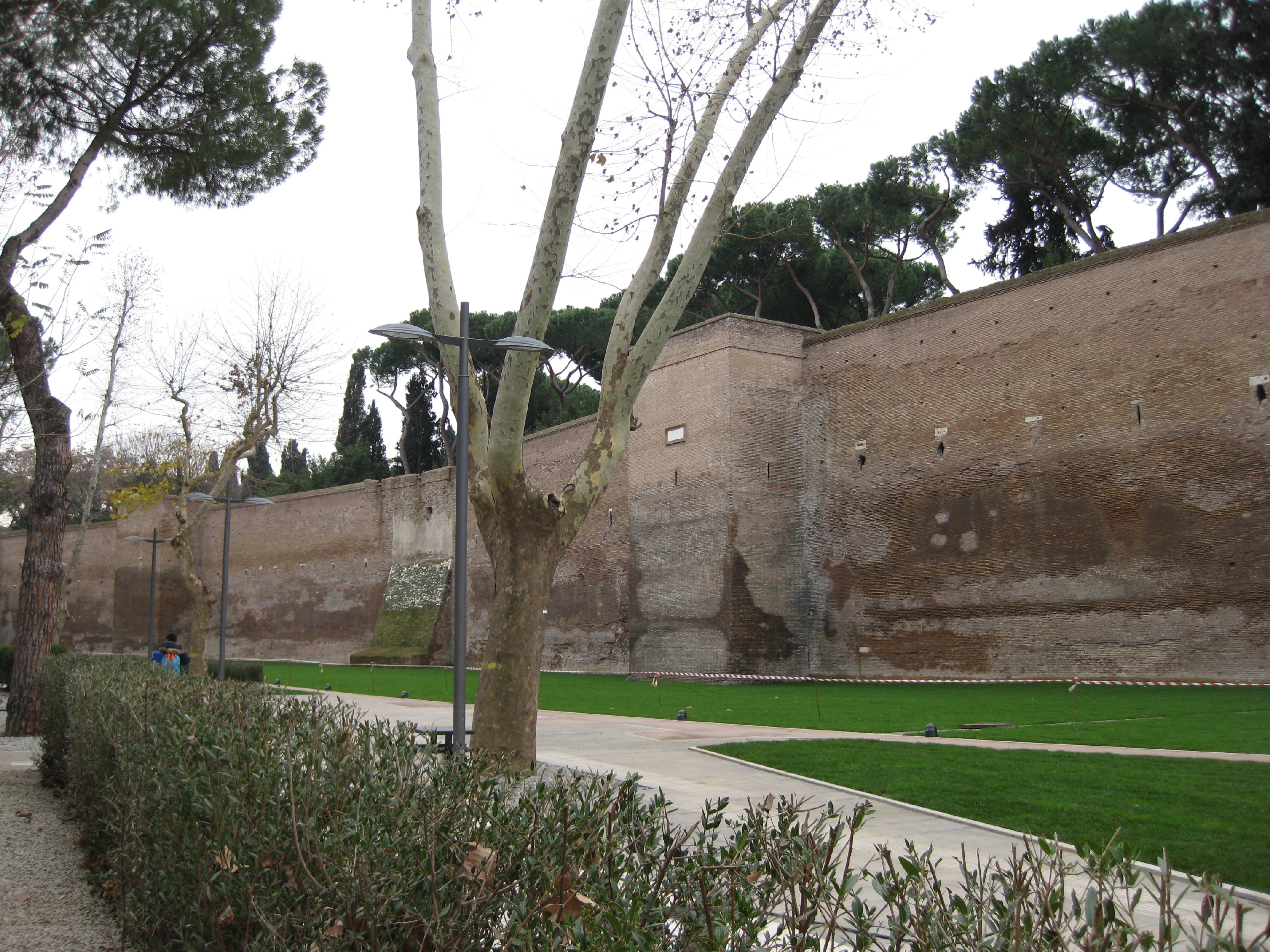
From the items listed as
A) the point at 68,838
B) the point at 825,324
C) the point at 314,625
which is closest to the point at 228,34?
the point at 68,838

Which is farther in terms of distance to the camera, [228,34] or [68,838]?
[228,34]

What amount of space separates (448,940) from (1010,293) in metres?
15.8

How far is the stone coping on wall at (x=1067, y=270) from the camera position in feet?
44.9

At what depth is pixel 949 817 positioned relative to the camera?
17.6ft

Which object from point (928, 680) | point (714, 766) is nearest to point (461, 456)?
point (714, 766)

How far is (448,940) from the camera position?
1826 millimetres

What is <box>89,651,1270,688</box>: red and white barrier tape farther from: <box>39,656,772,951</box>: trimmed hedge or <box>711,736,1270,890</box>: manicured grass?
<box>39,656,772,951</box>: trimmed hedge

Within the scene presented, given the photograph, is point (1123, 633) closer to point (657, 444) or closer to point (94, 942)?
point (657, 444)

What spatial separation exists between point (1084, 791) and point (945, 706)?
643 cm

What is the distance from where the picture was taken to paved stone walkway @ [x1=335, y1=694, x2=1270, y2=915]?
194 inches

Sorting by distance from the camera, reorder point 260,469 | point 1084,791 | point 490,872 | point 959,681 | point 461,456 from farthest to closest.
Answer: point 260,469, point 959,681, point 461,456, point 1084,791, point 490,872

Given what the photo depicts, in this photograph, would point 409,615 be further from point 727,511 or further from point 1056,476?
point 1056,476

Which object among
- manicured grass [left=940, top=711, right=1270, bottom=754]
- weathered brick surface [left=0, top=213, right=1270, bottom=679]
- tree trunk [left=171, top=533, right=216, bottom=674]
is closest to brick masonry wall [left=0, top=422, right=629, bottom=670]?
weathered brick surface [left=0, top=213, right=1270, bottom=679]

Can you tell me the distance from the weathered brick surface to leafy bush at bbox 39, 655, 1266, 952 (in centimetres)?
1200
